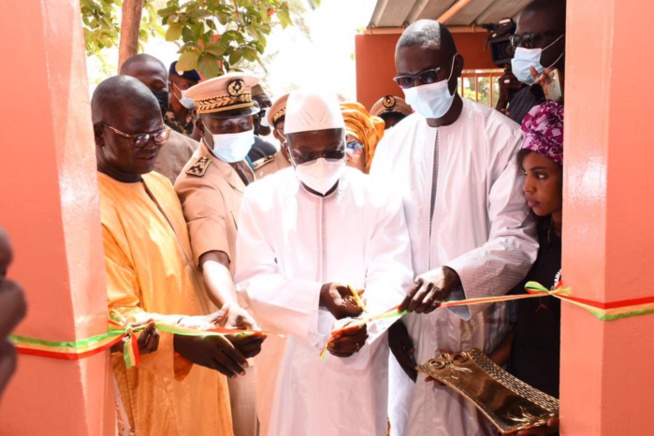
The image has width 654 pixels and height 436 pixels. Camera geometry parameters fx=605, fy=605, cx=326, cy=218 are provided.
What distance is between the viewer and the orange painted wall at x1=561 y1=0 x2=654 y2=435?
1.83 meters

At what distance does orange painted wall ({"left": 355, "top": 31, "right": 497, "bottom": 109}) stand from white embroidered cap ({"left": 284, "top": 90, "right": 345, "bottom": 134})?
7.32 metres

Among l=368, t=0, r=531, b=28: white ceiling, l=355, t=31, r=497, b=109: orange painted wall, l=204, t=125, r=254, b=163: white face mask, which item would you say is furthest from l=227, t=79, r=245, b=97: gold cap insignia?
l=355, t=31, r=497, b=109: orange painted wall

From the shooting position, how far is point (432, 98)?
10.7ft

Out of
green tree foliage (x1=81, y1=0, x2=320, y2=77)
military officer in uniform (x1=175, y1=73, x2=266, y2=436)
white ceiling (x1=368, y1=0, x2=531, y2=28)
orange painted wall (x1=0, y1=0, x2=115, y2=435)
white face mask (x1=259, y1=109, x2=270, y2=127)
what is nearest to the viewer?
orange painted wall (x1=0, y1=0, x2=115, y2=435)

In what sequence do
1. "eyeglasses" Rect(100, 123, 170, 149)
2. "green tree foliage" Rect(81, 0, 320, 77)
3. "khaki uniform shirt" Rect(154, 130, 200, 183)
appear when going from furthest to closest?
"khaki uniform shirt" Rect(154, 130, 200, 183), "green tree foliage" Rect(81, 0, 320, 77), "eyeglasses" Rect(100, 123, 170, 149)

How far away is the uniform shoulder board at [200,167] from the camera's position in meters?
3.42

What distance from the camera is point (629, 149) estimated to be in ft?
6.10

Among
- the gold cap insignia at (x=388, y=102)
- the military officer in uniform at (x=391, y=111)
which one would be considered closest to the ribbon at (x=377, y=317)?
the military officer in uniform at (x=391, y=111)

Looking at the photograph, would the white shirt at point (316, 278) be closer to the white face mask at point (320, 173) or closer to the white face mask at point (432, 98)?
the white face mask at point (320, 173)

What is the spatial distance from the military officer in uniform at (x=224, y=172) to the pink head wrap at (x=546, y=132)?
5.20 ft

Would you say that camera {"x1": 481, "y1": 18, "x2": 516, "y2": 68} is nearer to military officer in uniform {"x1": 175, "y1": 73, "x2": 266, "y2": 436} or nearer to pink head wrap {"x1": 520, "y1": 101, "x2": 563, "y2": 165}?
pink head wrap {"x1": 520, "y1": 101, "x2": 563, "y2": 165}

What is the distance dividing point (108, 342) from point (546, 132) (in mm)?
2094

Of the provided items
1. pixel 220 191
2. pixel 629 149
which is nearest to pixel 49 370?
pixel 220 191

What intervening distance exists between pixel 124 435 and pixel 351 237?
135cm
